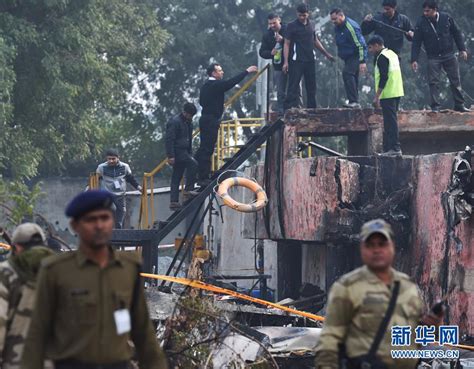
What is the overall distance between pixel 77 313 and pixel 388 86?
12.3m

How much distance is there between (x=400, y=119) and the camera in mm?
19547

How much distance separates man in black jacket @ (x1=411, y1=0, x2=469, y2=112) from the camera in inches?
730

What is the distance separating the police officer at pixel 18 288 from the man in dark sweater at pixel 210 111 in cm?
1085

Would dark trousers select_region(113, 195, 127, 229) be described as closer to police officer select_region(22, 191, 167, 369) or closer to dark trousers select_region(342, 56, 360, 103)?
dark trousers select_region(342, 56, 360, 103)

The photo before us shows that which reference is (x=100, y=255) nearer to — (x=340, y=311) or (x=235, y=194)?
(x=340, y=311)

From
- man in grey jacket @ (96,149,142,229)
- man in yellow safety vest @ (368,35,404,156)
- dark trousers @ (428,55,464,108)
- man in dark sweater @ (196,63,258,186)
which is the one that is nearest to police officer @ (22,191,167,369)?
man in yellow safety vest @ (368,35,404,156)

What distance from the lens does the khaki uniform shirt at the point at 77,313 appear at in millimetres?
5930

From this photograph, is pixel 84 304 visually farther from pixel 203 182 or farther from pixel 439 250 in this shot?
pixel 203 182

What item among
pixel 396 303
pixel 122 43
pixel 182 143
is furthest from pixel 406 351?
pixel 122 43

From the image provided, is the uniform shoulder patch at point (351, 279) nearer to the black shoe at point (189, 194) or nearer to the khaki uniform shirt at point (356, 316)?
the khaki uniform shirt at point (356, 316)

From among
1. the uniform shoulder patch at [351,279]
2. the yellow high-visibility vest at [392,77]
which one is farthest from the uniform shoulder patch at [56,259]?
the yellow high-visibility vest at [392,77]

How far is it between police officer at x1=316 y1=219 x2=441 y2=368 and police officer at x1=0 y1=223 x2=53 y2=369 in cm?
171

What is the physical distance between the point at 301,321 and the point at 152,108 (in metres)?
28.6

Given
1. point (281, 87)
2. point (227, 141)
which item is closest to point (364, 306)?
point (281, 87)
